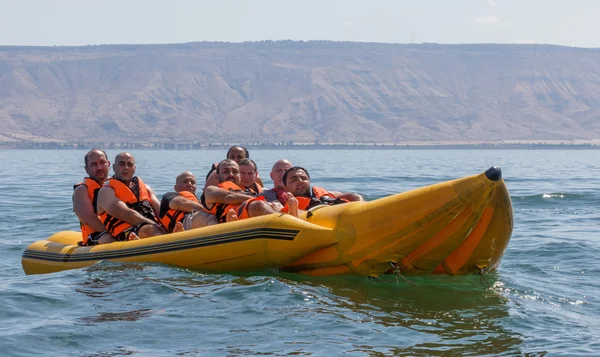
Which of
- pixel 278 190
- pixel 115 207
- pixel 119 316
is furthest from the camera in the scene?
pixel 278 190

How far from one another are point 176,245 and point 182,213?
0.85m

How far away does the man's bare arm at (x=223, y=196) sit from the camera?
8.94 m

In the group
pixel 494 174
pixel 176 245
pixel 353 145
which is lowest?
pixel 353 145

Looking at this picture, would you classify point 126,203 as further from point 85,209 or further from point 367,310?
point 367,310

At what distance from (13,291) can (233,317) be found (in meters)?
2.39

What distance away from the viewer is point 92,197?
9.37 m

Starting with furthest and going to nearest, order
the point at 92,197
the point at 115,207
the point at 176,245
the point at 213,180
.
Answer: the point at 213,180 < the point at 92,197 < the point at 115,207 < the point at 176,245

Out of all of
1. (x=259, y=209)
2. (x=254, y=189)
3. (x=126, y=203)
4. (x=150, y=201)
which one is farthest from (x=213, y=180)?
(x=259, y=209)

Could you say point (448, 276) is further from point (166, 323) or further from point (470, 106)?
point (470, 106)

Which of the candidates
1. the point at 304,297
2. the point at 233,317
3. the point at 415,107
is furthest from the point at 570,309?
the point at 415,107

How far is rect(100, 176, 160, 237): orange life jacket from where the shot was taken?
9281mm

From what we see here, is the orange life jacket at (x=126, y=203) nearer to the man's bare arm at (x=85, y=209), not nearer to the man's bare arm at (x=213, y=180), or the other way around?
the man's bare arm at (x=85, y=209)


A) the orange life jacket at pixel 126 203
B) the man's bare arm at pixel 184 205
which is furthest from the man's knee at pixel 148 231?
the man's bare arm at pixel 184 205

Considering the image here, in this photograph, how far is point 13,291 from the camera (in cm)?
827
